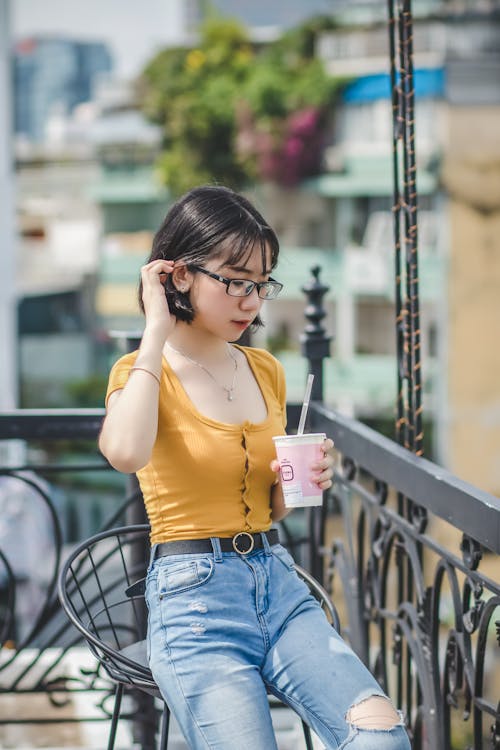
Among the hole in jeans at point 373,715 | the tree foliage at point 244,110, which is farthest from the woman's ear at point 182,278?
the tree foliage at point 244,110

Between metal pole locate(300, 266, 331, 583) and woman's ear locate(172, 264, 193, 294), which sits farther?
metal pole locate(300, 266, 331, 583)

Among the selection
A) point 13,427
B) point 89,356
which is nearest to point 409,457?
point 13,427

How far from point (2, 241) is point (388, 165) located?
16.2 m

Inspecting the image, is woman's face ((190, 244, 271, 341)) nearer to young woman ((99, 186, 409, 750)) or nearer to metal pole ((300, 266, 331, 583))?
young woman ((99, 186, 409, 750))

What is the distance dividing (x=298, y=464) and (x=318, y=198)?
28.8 m

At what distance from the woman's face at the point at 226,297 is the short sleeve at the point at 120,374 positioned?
15cm

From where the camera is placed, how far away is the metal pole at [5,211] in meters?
15.0

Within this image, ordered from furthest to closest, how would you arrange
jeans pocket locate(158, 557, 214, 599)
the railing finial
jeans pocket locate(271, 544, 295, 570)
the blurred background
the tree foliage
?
the tree foliage
the blurred background
the railing finial
jeans pocket locate(271, 544, 295, 570)
jeans pocket locate(158, 557, 214, 599)

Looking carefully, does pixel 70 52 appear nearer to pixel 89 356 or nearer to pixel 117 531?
pixel 89 356

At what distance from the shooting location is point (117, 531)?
6.76 feet

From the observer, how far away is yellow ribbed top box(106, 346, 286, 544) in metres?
1.76

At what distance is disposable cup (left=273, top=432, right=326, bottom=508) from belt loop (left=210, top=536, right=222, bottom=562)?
14cm

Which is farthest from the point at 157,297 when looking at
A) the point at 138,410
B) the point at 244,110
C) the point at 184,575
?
the point at 244,110

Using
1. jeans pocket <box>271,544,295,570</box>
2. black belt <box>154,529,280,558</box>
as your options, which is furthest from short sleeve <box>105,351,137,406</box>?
jeans pocket <box>271,544,295,570</box>
